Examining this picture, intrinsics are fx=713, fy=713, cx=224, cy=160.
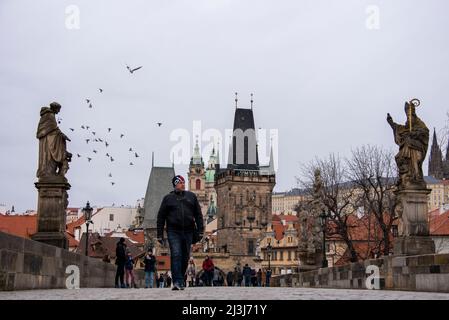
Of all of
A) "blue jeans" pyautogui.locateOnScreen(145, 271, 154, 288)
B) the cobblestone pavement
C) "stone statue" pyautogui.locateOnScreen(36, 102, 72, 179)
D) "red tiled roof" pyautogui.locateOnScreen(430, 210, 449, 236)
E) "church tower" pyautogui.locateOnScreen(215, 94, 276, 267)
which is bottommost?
the cobblestone pavement

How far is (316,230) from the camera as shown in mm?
28375

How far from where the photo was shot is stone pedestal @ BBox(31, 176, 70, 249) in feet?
49.8

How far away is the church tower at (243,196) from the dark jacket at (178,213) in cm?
11006

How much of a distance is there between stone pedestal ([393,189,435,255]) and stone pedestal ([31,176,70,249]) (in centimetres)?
749

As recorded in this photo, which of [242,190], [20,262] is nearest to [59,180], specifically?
[20,262]

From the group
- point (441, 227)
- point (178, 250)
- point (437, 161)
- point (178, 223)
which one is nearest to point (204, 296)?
point (178, 250)

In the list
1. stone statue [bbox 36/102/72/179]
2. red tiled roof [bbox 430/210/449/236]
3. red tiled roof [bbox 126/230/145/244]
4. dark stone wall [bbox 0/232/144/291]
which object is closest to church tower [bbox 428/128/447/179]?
red tiled roof [bbox 430/210/449/236]

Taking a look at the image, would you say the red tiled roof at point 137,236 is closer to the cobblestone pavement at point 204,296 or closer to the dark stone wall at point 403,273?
the dark stone wall at point 403,273

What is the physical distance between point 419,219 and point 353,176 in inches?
1249

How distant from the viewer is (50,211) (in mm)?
15203

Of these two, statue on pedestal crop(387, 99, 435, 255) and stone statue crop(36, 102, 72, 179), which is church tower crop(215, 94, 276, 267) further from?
stone statue crop(36, 102, 72, 179)

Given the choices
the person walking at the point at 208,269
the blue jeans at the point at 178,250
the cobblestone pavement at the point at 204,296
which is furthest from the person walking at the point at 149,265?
the cobblestone pavement at the point at 204,296

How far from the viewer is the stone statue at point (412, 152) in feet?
52.4
